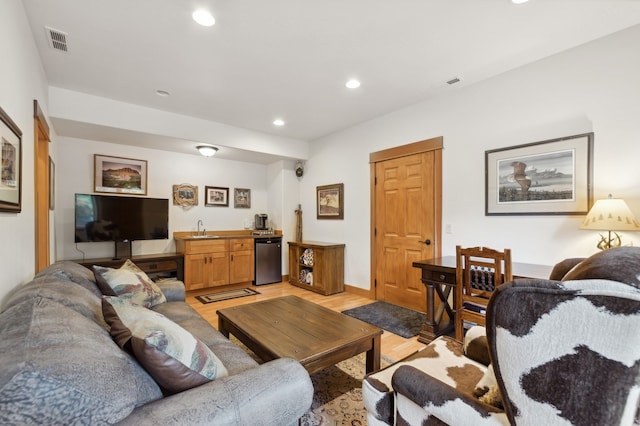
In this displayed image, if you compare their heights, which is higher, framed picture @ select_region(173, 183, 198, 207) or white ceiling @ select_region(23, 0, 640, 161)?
white ceiling @ select_region(23, 0, 640, 161)

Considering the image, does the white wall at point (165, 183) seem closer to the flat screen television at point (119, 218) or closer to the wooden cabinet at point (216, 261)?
the flat screen television at point (119, 218)

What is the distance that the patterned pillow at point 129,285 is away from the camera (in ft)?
6.54

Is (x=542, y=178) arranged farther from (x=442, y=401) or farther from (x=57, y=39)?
(x=57, y=39)

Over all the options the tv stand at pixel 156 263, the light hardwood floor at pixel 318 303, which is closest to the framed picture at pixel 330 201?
the light hardwood floor at pixel 318 303

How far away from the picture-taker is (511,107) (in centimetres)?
288

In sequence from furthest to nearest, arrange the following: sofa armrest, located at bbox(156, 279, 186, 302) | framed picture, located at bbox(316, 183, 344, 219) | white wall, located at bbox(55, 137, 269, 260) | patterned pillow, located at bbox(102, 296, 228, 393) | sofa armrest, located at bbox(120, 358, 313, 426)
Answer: framed picture, located at bbox(316, 183, 344, 219)
white wall, located at bbox(55, 137, 269, 260)
sofa armrest, located at bbox(156, 279, 186, 302)
patterned pillow, located at bbox(102, 296, 228, 393)
sofa armrest, located at bbox(120, 358, 313, 426)

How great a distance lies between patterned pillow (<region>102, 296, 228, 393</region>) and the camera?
96cm

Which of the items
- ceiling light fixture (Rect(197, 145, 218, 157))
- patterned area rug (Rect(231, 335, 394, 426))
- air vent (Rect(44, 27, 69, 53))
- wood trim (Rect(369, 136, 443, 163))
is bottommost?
patterned area rug (Rect(231, 335, 394, 426))

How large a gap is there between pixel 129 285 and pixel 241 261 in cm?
284

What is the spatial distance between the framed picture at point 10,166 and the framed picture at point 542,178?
12.1 feet

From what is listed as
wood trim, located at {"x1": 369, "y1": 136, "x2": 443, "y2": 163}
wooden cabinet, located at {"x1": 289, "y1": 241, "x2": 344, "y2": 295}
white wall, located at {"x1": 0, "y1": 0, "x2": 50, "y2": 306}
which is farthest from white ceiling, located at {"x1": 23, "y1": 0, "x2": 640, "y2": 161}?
wooden cabinet, located at {"x1": 289, "y1": 241, "x2": 344, "y2": 295}

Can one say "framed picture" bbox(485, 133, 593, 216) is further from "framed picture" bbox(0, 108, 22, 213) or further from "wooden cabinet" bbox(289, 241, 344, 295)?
"framed picture" bbox(0, 108, 22, 213)

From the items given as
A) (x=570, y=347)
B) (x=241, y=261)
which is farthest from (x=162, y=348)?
(x=241, y=261)

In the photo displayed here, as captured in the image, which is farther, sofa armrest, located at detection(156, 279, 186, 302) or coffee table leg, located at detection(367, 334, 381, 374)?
sofa armrest, located at detection(156, 279, 186, 302)
